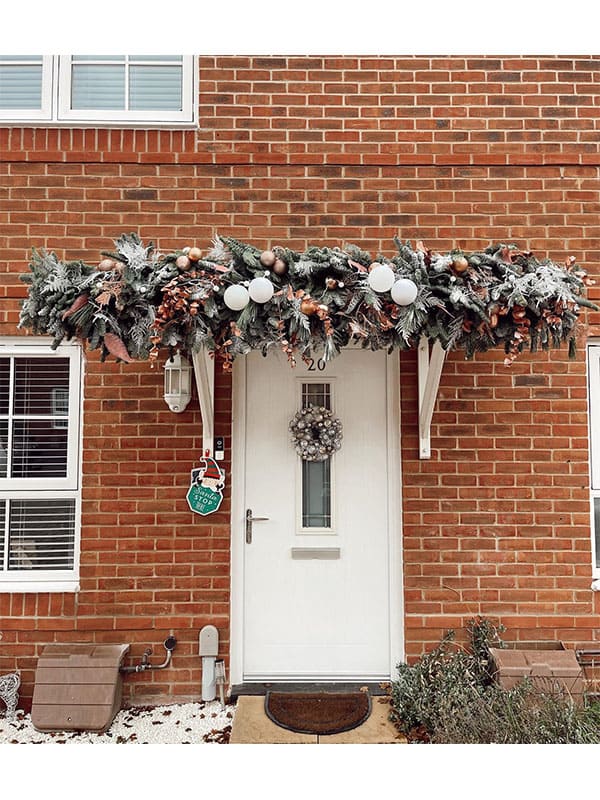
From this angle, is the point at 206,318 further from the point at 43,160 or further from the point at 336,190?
the point at 43,160

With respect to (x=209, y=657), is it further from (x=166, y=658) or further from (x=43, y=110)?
(x=43, y=110)

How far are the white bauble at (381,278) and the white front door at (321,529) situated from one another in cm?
136

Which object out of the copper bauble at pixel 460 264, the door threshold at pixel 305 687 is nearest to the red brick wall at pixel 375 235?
the door threshold at pixel 305 687

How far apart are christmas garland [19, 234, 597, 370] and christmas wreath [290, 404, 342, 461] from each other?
→ 113cm

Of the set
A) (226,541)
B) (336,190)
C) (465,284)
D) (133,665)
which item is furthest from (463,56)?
(133,665)

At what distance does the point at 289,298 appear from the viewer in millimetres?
3094

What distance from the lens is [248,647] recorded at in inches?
167

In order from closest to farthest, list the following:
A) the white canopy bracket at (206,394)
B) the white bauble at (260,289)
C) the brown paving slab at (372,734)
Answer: the white bauble at (260,289) < the brown paving slab at (372,734) < the white canopy bracket at (206,394)

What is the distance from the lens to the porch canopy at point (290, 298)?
3094 mm

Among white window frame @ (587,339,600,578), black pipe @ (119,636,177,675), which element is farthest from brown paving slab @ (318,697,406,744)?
white window frame @ (587,339,600,578)

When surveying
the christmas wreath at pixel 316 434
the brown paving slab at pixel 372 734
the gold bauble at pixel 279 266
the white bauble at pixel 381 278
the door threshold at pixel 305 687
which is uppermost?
the gold bauble at pixel 279 266

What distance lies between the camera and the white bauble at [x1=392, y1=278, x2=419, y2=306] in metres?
3.05

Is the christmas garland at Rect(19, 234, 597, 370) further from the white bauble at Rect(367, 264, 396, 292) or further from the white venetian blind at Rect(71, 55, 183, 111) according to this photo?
the white venetian blind at Rect(71, 55, 183, 111)

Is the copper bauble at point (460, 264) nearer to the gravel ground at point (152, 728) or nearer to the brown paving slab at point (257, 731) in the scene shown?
the brown paving slab at point (257, 731)
